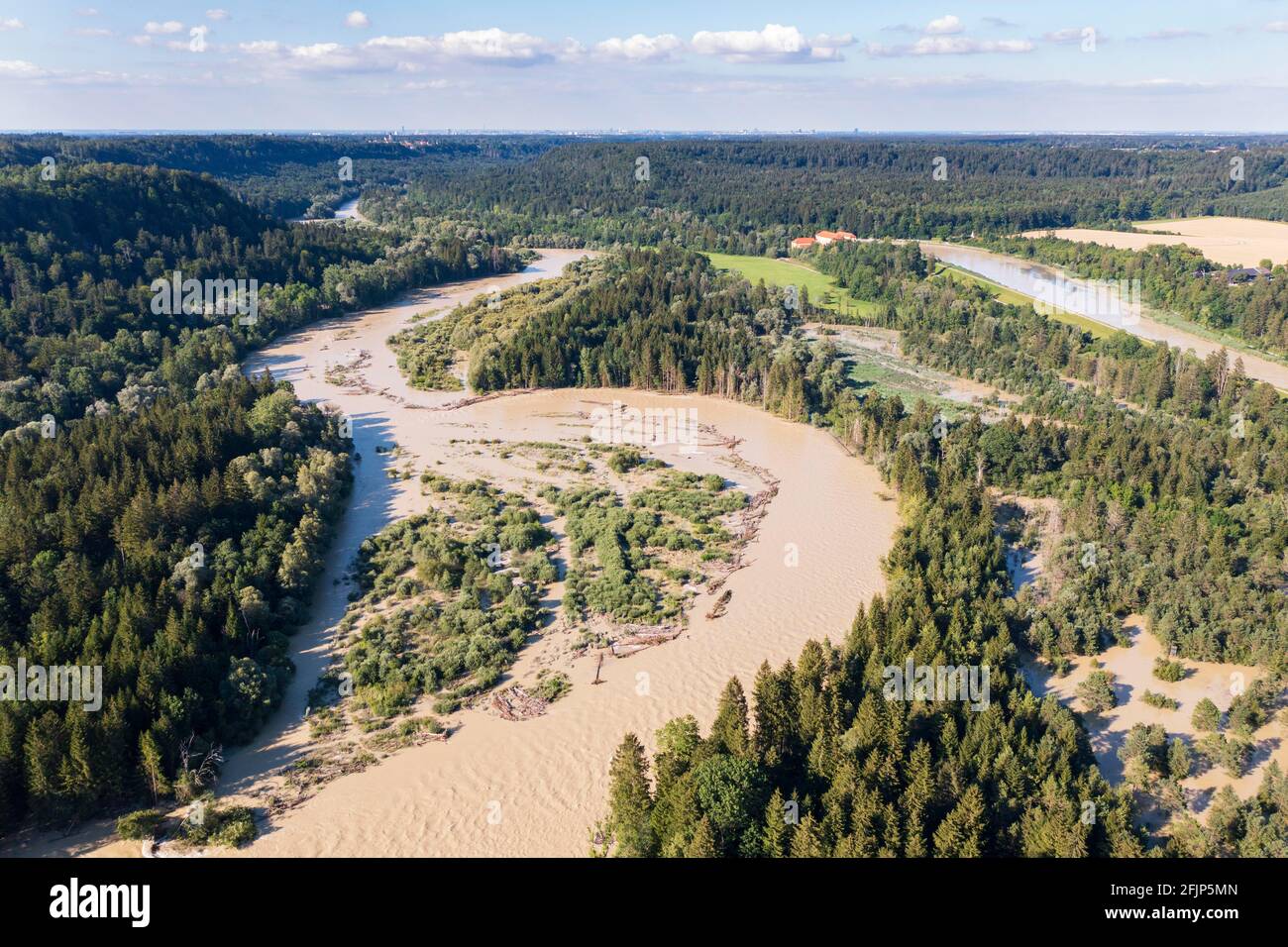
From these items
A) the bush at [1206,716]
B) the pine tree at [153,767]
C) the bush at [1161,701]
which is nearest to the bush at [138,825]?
the pine tree at [153,767]

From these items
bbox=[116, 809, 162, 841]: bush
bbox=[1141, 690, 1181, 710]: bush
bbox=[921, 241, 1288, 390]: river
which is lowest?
bbox=[116, 809, 162, 841]: bush

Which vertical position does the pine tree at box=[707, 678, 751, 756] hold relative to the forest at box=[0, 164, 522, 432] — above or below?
below

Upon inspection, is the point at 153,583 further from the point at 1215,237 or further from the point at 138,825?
the point at 1215,237

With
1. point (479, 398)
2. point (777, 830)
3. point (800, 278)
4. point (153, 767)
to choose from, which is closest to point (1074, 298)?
point (800, 278)

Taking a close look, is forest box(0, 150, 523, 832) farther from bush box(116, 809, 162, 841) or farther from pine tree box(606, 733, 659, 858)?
pine tree box(606, 733, 659, 858)

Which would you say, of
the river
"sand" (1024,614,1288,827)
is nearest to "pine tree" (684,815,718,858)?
"sand" (1024,614,1288,827)
